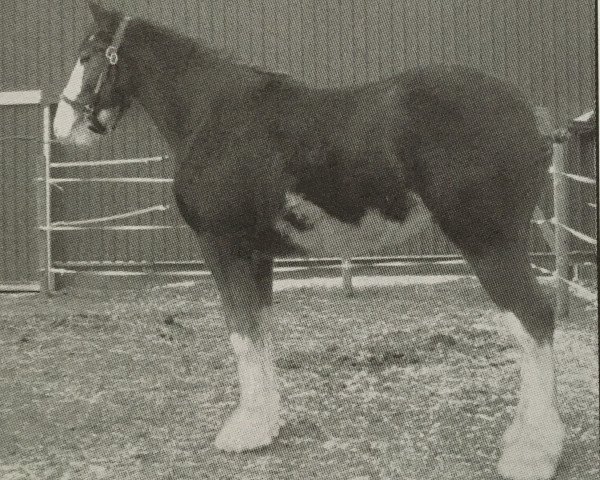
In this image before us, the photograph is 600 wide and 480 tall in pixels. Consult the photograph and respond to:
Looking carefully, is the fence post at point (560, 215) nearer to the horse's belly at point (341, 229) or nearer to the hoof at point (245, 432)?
the horse's belly at point (341, 229)

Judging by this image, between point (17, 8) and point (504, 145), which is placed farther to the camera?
point (17, 8)

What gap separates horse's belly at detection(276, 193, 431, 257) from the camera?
2.02 m

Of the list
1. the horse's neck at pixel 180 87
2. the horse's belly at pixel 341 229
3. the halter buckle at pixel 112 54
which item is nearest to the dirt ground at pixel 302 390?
the horse's belly at pixel 341 229

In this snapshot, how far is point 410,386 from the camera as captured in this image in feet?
9.26

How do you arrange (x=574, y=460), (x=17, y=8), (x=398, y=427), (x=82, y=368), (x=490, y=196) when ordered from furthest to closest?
(x=17, y=8), (x=82, y=368), (x=398, y=427), (x=574, y=460), (x=490, y=196)

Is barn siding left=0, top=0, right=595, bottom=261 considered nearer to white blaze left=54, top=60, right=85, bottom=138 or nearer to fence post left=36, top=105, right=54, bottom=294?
fence post left=36, top=105, right=54, bottom=294

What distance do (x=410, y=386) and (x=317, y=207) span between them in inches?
43.4

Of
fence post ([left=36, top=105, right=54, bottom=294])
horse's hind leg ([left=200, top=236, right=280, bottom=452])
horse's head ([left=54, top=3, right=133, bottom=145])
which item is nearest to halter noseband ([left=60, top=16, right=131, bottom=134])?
horse's head ([left=54, top=3, right=133, bottom=145])

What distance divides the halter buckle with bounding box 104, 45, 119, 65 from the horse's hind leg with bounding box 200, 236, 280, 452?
0.74m

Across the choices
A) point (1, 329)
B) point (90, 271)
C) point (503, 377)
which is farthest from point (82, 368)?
point (90, 271)

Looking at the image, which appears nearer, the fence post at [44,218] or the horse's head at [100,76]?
the horse's head at [100,76]

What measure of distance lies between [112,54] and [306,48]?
2973 mm

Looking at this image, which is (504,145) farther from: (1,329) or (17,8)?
(17,8)

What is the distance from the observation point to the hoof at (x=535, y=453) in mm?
1851
